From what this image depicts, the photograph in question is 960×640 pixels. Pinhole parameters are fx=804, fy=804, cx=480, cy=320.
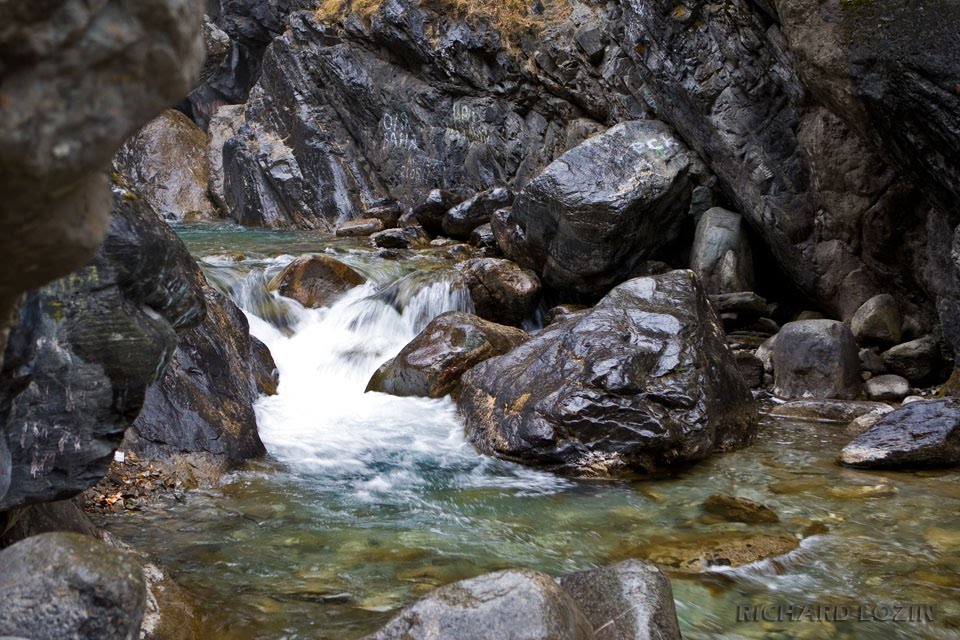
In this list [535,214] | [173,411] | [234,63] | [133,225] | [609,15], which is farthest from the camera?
[234,63]

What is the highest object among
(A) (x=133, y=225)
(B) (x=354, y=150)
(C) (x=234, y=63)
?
(C) (x=234, y=63)

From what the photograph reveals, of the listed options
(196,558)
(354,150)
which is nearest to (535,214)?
(196,558)

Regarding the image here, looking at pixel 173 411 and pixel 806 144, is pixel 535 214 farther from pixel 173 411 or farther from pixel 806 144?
pixel 173 411

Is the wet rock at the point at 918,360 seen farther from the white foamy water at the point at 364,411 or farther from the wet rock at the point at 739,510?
the white foamy water at the point at 364,411

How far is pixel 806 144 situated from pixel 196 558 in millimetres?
8591

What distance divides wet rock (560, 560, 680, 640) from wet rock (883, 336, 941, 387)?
21.4 ft

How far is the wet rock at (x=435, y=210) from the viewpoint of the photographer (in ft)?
57.1

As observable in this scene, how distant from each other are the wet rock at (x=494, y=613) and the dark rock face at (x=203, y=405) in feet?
11.5

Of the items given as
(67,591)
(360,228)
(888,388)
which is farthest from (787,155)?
(360,228)

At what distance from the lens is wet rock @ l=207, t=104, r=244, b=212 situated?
997 inches

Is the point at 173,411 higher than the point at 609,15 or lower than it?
lower

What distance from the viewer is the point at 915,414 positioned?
7102 millimetres

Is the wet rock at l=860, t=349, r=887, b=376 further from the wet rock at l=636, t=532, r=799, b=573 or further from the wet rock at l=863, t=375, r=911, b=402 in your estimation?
the wet rock at l=636, t=532, r=799, b=573

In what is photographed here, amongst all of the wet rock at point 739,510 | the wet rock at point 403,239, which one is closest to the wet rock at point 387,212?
the wet rock at point 403,239
